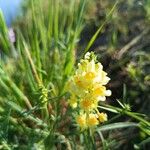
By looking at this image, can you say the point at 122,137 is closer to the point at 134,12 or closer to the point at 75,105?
the point at 75,105

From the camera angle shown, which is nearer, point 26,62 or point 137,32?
point 26,62

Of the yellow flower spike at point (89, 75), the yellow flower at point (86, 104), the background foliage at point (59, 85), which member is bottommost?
the yellow flower at point (86, 104)

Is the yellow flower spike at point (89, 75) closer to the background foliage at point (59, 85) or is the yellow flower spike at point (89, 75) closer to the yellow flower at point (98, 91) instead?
the yellow flower at point (98, 91)

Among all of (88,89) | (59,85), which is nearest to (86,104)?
(88,89)

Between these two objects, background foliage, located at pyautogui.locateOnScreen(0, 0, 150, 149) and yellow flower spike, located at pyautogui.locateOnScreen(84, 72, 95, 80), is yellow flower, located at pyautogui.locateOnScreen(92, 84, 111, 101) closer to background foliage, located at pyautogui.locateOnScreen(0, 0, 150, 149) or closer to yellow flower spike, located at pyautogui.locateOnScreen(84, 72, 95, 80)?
yellow flower spike, located at pyautogui.locateOnScreen(84, 72, 95, 80)

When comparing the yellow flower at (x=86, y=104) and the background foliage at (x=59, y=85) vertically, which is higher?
the background foliage at (x=59, y=85)

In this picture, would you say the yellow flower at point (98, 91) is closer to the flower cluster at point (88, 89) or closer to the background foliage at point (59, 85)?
the flower cluster at point (88, 89)

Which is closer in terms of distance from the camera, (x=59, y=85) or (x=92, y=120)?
(x=92, y=120)

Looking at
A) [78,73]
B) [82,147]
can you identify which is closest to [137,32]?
[82,147]

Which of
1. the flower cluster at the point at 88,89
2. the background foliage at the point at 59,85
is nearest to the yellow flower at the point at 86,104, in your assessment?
the flower cluster at the point at 88,89

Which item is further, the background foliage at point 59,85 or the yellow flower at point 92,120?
the background foliage at point 59,85

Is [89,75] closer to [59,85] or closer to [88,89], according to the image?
[88,89]
